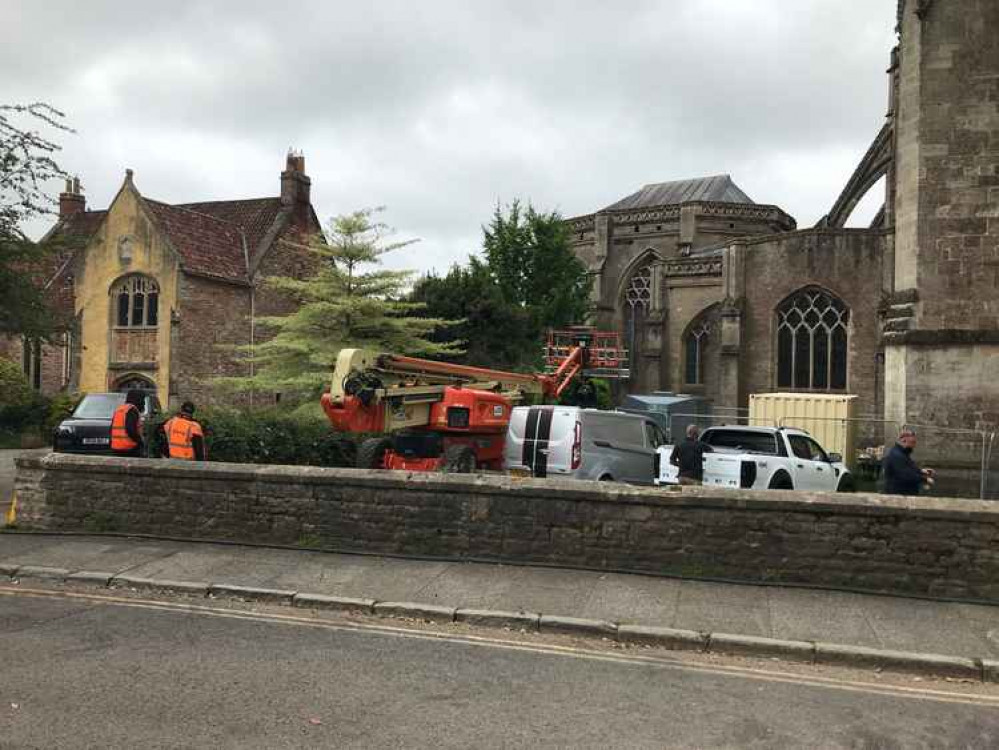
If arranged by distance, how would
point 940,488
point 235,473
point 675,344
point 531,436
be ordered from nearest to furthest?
point 235,473 → point 531,436 → point 940,488 → point 675,344

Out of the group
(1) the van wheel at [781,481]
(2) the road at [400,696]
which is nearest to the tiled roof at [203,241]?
(1) the van wheel at [781,481]

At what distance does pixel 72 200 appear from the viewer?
39875 millimetres

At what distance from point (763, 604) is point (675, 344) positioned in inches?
1218

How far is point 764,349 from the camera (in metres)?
31.8

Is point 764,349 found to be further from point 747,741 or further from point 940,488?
point 747,741

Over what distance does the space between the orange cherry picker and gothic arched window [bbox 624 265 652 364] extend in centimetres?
2916

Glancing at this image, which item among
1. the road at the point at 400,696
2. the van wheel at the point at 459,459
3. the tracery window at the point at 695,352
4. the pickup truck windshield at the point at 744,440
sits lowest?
the road at the point at 400,696

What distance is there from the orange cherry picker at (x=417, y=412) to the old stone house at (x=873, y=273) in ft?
29.8

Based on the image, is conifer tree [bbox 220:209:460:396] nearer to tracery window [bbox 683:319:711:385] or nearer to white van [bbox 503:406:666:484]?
white van [bbox 503:406:666:484]

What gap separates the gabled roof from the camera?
50.4 metres

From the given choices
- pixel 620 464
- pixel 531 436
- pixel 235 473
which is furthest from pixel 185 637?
pixel 620 464

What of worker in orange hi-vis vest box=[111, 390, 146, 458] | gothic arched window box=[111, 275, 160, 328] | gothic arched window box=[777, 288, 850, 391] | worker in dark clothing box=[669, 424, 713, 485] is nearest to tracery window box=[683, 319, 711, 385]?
gothic arched window box=[777, 288, 850, 391]

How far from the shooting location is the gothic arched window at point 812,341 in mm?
30438

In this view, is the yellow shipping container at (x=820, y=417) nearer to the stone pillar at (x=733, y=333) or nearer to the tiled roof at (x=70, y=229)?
the stone pillar at (x=733, y=333)
